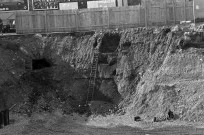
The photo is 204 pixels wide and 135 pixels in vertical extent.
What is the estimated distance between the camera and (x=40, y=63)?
33.6m

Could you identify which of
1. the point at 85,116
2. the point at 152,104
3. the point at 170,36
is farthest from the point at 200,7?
the point at 85,116

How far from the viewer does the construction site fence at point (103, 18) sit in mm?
36062

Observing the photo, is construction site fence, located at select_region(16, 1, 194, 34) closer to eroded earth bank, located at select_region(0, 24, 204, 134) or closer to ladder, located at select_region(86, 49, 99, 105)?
eroded earth bank, located at select_region(0, 24, 204, 134)

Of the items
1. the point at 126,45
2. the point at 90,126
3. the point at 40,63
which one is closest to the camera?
the point at 90,126

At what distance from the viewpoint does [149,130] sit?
23797mm

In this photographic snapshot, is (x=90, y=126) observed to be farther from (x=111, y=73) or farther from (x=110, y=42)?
(x=110, y=42)

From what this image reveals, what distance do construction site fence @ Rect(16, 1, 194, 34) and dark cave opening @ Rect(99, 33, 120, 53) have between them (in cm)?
249

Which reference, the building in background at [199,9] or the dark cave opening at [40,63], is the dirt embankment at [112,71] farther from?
the building in background at [199,9]

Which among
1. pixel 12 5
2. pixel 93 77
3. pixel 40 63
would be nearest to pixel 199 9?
pixel 93 77

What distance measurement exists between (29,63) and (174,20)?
1325 cm

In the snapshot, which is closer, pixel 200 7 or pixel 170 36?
pixel 170 36

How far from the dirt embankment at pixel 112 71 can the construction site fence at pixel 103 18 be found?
74.8 inches

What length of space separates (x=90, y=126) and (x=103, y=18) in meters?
13.5

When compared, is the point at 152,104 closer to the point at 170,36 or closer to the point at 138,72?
the point at 138,72
